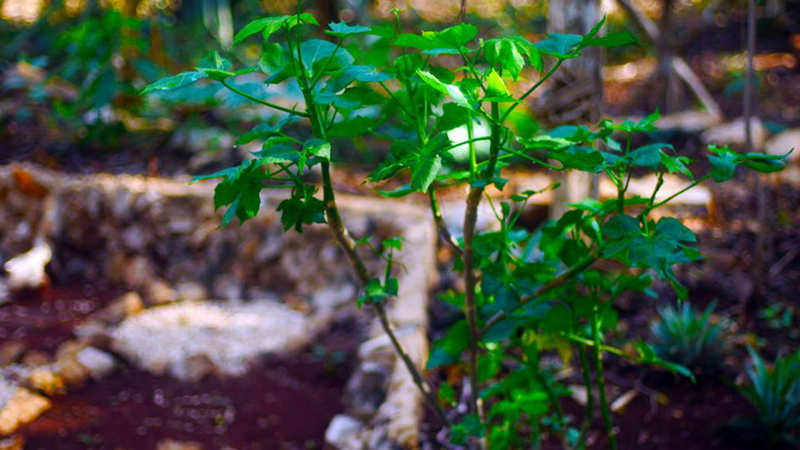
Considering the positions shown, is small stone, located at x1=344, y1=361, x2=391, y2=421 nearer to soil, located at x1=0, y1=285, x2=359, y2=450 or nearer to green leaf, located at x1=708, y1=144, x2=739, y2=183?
soil, located at x1=0, y1=285, x2=359, y2=450

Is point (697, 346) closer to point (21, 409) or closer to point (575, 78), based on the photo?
point (575, 78)

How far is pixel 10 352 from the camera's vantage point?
9.50 ft

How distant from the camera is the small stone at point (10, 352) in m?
2.84

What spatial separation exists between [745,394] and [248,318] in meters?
2.21

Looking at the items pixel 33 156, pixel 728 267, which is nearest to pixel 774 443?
pixel 728 267

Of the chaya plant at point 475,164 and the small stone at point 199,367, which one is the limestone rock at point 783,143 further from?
the chaya plant at point 475,164

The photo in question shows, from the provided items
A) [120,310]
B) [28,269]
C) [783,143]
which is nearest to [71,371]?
[120,310]

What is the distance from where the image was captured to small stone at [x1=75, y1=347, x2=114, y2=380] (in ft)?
9.18

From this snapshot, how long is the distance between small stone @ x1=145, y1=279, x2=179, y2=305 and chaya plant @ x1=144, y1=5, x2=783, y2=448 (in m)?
2.41

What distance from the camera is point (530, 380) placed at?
160 centimetres

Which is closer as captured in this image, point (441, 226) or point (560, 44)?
point (560, 44)

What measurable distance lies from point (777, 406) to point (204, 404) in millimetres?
1918

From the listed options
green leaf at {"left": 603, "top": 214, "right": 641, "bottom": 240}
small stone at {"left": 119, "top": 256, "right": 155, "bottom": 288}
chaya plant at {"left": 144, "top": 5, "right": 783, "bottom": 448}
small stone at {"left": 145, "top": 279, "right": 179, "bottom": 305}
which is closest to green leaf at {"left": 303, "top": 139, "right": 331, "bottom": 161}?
chaya plant at {"left": 144, "top": 5, "right": 783, "bottom": 448}

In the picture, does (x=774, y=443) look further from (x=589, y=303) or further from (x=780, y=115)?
(x=780, y=115)
